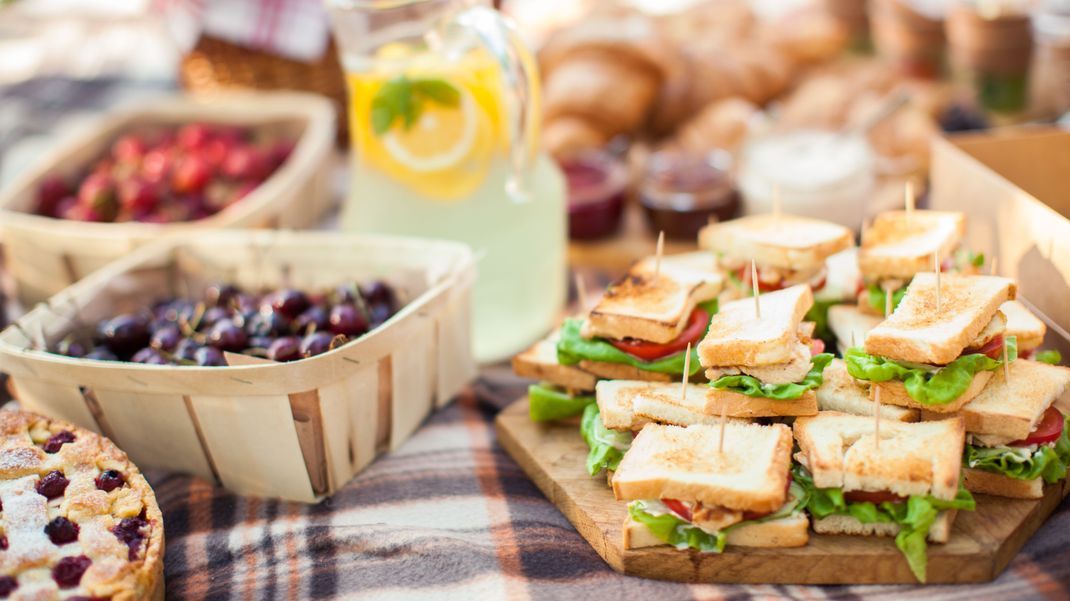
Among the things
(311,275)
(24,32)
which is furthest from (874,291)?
(24,32)

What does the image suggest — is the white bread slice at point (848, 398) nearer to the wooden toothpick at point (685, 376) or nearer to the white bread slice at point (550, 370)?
the wooden toothpick at point (685, 376)

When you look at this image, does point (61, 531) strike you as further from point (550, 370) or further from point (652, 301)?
point (652, 301)

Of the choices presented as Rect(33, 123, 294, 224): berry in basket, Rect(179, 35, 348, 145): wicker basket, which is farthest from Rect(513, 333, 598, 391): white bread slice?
Rect(179, 35, 348, 145): wicker basket

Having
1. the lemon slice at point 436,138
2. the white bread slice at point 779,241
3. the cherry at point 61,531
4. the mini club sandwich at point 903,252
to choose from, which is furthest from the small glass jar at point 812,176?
the cherry at point 61,531

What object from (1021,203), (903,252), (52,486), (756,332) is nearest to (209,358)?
(52,486)

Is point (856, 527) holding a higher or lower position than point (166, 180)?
lower

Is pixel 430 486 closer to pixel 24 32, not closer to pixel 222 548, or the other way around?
pixel 222 548
